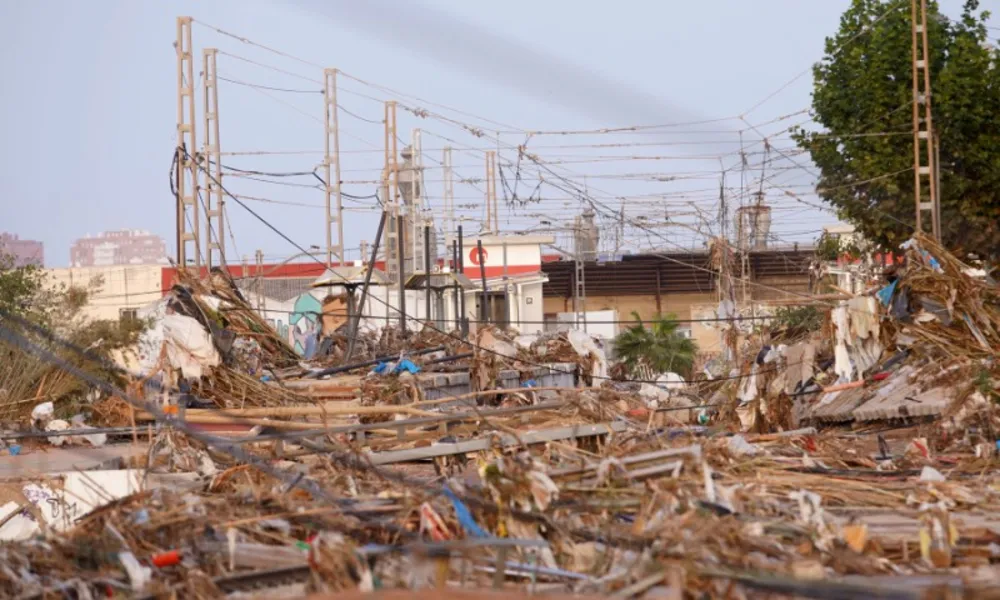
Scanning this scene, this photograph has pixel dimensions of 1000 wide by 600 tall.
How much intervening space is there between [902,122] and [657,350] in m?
9.42

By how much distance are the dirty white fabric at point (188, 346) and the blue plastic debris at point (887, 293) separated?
916cm

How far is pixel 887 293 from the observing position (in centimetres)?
1877

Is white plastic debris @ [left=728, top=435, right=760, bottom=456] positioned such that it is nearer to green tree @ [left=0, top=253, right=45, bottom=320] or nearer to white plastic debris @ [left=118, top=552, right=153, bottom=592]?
white plastic debris @ [left=118, top=552, right=153, bottom=592]

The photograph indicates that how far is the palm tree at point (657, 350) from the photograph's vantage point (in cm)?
3516

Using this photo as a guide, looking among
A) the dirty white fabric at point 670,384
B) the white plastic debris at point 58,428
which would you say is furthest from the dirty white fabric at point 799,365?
the white plastic debris at point 58,428

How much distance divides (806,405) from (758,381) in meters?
1.26

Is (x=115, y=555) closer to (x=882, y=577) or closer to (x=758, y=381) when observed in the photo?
(x=882, y=577)

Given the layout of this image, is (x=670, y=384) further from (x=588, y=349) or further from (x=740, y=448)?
(x=740, y=448)

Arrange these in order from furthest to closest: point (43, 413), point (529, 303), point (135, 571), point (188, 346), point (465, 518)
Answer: point (529, 303), point (43, 413), point (188, 346), point (465, 518), point (135, 571)

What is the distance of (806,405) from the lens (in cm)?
1947

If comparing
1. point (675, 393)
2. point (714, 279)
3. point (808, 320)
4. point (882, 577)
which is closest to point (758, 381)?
point (808, 320)

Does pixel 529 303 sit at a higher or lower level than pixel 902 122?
lower

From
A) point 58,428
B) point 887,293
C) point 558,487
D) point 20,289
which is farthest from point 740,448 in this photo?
point 20,289

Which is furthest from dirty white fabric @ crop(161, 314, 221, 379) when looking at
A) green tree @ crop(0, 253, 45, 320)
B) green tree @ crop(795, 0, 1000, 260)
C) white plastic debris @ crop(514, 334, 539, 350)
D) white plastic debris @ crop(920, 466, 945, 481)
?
green tree @ crop(795, 0, 1000, 260)
